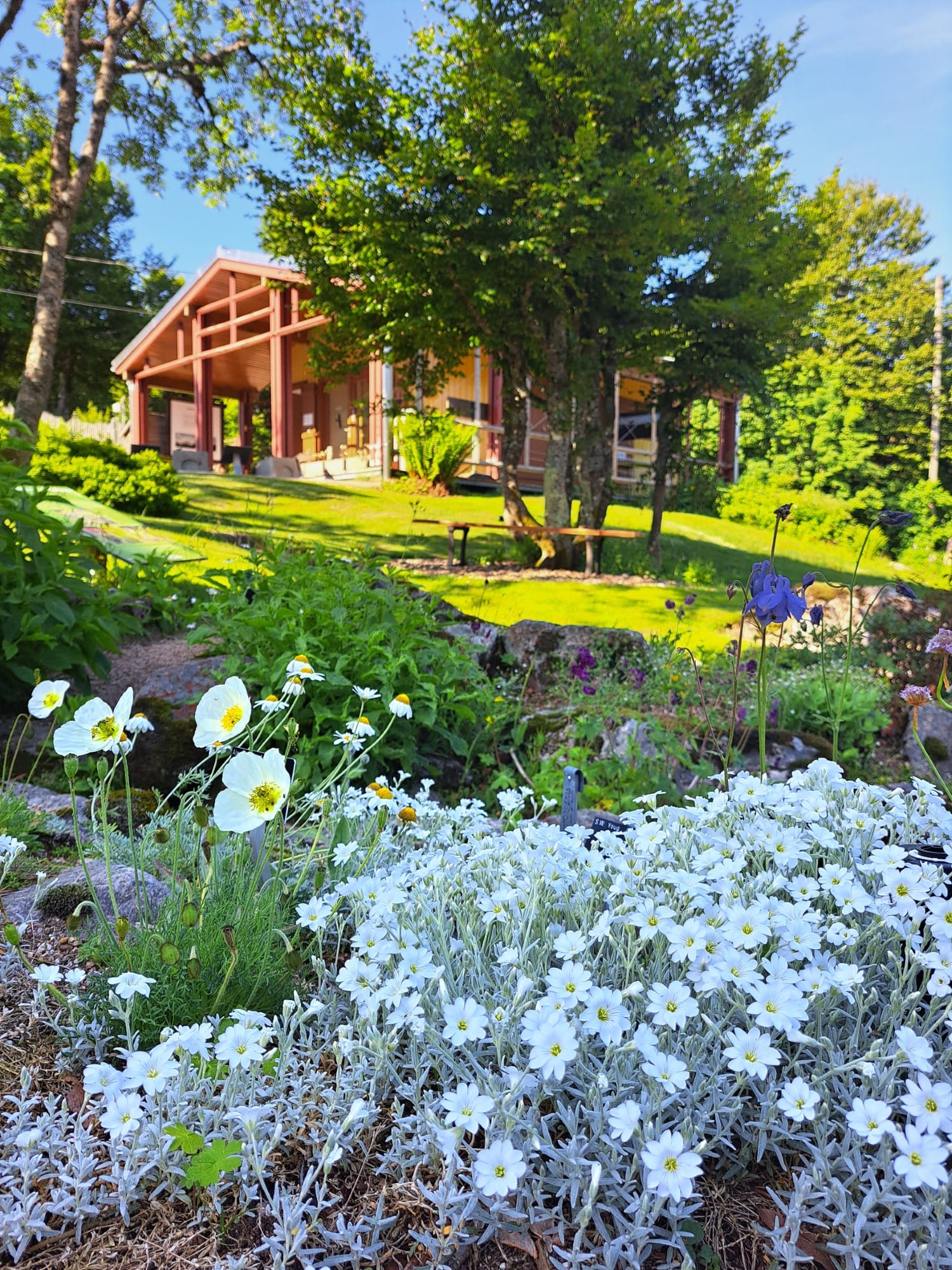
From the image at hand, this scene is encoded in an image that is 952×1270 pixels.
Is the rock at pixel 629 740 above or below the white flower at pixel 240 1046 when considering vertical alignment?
below

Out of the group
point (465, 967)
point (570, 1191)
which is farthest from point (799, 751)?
point (570, 1191)

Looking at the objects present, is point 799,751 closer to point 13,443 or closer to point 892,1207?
point 892,1207

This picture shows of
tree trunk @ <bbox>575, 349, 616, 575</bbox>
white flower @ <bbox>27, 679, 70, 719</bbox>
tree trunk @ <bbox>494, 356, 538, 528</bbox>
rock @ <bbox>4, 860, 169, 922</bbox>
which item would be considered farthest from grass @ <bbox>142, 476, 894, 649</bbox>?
white flower @ <bbox>27, 679, 70, 719</bbox>

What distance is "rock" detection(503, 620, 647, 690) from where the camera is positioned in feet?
17.7

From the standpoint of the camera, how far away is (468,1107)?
1124 millimetres

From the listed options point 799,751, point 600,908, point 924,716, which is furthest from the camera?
point 924,716

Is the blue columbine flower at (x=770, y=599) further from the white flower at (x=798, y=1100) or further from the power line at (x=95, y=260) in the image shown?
the power line at (x=95, y=260)

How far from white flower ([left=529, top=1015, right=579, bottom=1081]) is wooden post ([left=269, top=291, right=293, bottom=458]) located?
67.8ft

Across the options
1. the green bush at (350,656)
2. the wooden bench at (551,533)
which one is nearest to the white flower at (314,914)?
the green bush at (350,656)

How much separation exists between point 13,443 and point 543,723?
2.86m

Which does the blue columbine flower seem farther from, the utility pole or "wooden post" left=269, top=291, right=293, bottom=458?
the utility pole

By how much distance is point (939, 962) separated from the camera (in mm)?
1294

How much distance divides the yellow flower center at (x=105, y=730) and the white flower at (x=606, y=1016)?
87cm

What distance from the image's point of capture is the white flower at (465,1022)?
118 cm
